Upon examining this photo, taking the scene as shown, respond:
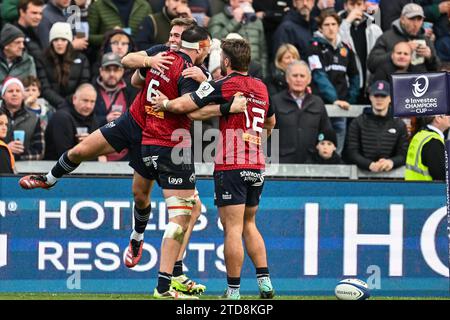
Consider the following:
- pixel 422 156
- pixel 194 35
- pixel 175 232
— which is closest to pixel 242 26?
pixel 422 156

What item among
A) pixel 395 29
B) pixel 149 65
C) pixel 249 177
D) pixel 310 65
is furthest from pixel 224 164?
pixel 395 29

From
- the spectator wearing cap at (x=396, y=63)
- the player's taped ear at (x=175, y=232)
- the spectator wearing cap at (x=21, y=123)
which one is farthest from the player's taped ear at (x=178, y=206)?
the spectator wearing cap at (x=396, y=63)

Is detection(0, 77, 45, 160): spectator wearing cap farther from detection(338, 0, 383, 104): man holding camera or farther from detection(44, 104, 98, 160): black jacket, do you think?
detection(338, 0, 383, 104): man holding camera

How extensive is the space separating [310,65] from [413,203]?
338 cm

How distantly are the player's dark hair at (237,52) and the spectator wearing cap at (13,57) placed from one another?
552cm

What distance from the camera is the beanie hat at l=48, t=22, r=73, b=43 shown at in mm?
17578

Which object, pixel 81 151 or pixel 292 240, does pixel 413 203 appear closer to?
pixel 292 240

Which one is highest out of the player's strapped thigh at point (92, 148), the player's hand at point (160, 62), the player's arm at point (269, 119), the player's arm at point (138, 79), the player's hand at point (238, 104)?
the player's hand at point (160, 62)

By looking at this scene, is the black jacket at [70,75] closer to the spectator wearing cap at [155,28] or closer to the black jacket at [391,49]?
the spectator wearing cap at [155,28]

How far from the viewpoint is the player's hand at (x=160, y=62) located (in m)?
12.8

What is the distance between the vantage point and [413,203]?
15883mm

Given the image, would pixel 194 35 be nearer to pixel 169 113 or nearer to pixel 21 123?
pixel 169 113

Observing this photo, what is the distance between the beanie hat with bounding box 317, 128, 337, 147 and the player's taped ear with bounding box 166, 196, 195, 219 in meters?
4.89

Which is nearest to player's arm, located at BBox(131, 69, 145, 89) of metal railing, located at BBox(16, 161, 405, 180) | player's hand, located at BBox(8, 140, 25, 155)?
metal railing, located at BBox(16, 161, 405, 180)
